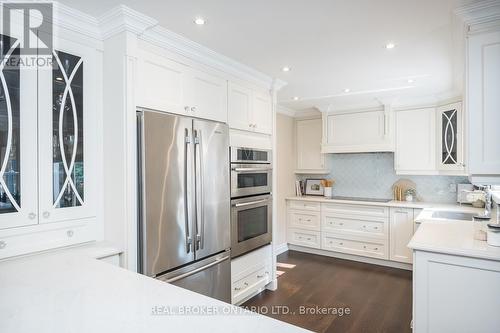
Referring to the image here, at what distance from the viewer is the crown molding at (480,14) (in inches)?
68.4

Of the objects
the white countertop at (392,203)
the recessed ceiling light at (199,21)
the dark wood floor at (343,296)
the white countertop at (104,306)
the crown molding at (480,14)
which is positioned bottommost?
the dark wood floor at (343,296)

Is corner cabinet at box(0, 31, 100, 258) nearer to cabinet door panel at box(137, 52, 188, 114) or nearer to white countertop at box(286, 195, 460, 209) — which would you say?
cabinet door panel at box(137, 52, 188, 114)

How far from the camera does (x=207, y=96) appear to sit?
102 inches

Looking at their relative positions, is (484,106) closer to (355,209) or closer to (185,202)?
(185,202)

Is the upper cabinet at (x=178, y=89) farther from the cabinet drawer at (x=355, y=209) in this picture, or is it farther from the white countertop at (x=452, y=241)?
the cabinet drawer at (x=355, y=209)

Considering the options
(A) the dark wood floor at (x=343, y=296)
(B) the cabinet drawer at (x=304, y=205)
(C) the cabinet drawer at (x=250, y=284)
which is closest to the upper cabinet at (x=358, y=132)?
(B) the cabinet drawer at (x=304, y=205)

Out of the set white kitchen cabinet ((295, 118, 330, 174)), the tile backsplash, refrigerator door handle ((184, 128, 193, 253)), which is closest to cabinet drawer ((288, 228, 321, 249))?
the tile backsplash

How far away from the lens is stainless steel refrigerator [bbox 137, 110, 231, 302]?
2.02m

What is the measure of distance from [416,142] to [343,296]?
2.36 meters

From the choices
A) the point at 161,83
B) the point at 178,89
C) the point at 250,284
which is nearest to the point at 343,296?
the point at 250,284

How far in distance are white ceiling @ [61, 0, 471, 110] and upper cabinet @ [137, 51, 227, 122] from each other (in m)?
0.25

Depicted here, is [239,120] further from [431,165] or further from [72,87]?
[431,165]

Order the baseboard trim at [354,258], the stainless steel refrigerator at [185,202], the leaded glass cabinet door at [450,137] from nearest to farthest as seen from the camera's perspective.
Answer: the stainless steel refrigerator at [185,202]
the leaded glass cabinet door at [450,137]
the baseboard trim at [354,258]

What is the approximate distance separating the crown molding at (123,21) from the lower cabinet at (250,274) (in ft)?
6.84
